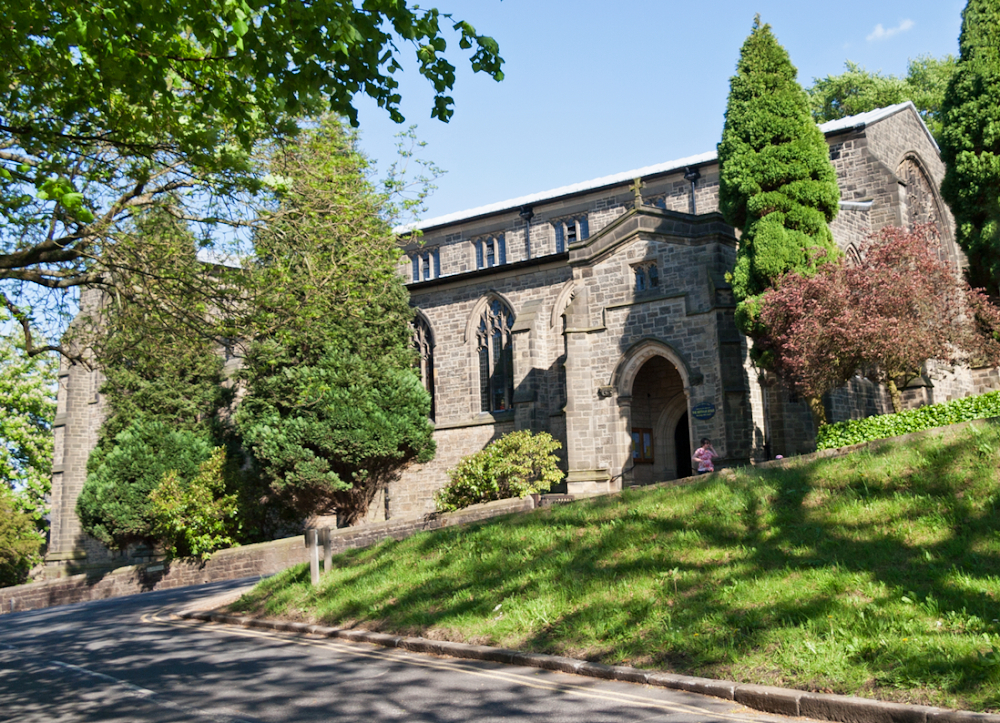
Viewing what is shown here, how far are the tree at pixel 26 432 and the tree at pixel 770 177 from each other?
3284 cm

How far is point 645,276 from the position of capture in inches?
926

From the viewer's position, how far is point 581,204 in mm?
33281

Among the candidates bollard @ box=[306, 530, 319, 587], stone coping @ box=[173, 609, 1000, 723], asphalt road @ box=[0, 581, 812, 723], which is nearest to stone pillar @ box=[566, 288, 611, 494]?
bollard @ box=[306, 530, 319, 587]

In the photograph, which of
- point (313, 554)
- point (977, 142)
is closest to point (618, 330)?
point (977, 142)

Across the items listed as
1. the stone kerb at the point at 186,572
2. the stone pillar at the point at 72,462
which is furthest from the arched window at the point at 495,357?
the stone pillar at the point at 72,462

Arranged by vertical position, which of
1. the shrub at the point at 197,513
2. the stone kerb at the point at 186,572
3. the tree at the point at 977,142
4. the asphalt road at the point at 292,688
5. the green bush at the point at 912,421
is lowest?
the asphalt road at the point at 292,688

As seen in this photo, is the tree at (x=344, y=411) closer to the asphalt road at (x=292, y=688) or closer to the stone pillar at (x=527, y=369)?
the stone pillar at (x=527, y=369)

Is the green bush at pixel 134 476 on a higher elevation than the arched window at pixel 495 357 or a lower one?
lower

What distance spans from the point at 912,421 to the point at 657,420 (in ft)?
30.3

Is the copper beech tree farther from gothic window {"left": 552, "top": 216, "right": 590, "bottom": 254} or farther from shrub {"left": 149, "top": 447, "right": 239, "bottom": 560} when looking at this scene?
shrub {"left": 149, "top": 447, "right": 239, "bottom": 560}

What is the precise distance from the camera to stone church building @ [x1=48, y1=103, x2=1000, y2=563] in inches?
864

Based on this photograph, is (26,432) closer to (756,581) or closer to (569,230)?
(569,230)

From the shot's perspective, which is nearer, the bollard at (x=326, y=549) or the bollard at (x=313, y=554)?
the bollard at (x=313, y=554)

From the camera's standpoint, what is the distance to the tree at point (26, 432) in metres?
40.8
